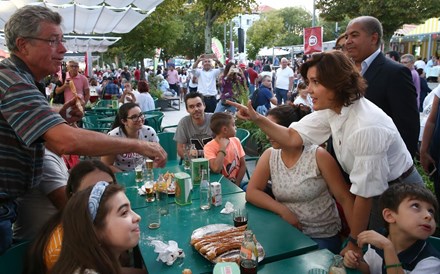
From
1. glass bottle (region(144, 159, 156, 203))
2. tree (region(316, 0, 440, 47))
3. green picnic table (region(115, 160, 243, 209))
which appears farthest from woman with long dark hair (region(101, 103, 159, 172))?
tree (region(316, 0, 440, 47))

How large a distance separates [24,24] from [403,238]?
96.1 inches

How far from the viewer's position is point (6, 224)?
6.28 ft

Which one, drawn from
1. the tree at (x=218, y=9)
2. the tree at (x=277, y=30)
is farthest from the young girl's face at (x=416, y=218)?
the tree at (x=277, y=30)

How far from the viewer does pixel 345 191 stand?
7.82 feet

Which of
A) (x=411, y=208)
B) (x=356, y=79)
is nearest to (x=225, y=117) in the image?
(x=356, y=79)

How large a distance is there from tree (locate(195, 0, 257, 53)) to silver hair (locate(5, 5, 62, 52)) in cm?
873

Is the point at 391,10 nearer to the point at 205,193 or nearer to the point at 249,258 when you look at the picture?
the point at 205,193

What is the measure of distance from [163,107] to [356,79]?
12.3 m

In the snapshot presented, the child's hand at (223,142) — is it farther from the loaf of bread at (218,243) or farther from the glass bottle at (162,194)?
the loaf of bread at (218,243)

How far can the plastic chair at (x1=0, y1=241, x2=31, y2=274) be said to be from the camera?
6.05 ft

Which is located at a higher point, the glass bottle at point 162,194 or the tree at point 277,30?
the tree at point 277,30

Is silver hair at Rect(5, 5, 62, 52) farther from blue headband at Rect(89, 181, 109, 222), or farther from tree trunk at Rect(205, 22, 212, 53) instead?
tree trunk at Rect(205, 22, 212, 53)

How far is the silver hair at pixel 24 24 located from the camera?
79.2 inches

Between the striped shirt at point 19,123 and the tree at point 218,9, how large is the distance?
8974mm
